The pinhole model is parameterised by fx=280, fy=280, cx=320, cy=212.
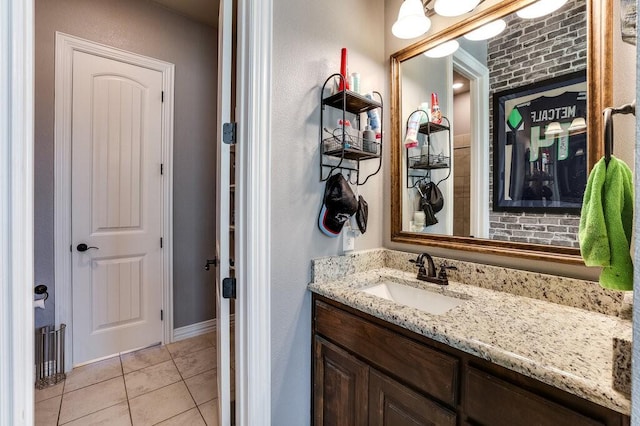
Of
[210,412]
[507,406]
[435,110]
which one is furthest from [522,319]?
[210,412]

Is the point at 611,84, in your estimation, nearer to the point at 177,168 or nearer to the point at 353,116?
the point at 353,116

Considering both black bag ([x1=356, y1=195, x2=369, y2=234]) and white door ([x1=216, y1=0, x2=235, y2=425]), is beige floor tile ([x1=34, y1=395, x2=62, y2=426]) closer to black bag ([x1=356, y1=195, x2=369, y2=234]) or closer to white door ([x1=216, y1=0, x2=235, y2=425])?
white door ([x1=216, y1=0, x2=235, y2=425])

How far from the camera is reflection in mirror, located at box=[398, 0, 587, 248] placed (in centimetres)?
105

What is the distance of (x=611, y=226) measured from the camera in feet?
2.10

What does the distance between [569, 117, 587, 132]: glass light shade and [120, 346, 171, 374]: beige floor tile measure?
9.30 feet

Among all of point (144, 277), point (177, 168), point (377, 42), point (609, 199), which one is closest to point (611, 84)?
point (609, 199)

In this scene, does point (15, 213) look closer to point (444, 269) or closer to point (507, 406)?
point (507, 406)

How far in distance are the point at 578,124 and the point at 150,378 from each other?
2.75 m

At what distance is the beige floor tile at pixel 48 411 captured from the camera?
1557mm

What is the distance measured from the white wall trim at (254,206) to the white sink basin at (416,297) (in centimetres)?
51

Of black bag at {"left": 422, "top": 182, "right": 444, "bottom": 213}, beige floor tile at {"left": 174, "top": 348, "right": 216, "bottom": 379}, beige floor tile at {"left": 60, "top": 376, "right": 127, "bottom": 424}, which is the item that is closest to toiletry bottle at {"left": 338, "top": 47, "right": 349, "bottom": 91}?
black bag at {"left": 422, "top": 182, "right": 444, "bottom": 213}

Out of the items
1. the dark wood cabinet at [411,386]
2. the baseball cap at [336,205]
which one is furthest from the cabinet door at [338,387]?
the baseball cap at [336,205]

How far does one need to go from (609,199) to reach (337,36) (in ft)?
4.20

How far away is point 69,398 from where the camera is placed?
1744 millimetres
